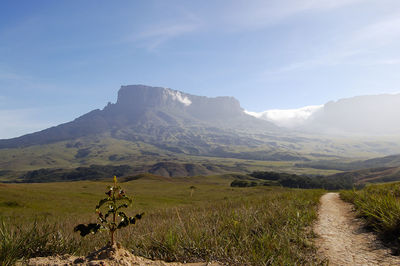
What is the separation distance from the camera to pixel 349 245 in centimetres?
610

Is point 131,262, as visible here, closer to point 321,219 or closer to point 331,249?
point 331,249

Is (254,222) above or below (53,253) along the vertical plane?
below

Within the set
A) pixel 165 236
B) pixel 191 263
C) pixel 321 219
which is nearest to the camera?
pixel 191 263

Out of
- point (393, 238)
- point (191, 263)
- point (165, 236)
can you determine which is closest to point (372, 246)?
point (393, 238)

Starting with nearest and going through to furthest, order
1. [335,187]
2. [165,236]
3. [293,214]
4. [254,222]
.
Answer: [165,236], [254,222], [293,214], [335,187]

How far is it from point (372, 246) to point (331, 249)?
3.65 ft

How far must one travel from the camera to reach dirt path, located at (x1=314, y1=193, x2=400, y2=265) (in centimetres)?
500

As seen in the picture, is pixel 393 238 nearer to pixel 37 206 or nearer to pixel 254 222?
pixel 254 222

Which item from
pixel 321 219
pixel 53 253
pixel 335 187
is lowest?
pixel 335 187

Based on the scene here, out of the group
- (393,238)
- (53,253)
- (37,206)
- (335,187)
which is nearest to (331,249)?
(393,238)

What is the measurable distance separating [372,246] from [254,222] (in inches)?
110

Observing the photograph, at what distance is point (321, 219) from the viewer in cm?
930

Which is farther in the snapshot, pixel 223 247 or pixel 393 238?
pixel 393 238

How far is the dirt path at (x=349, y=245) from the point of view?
5.00m
